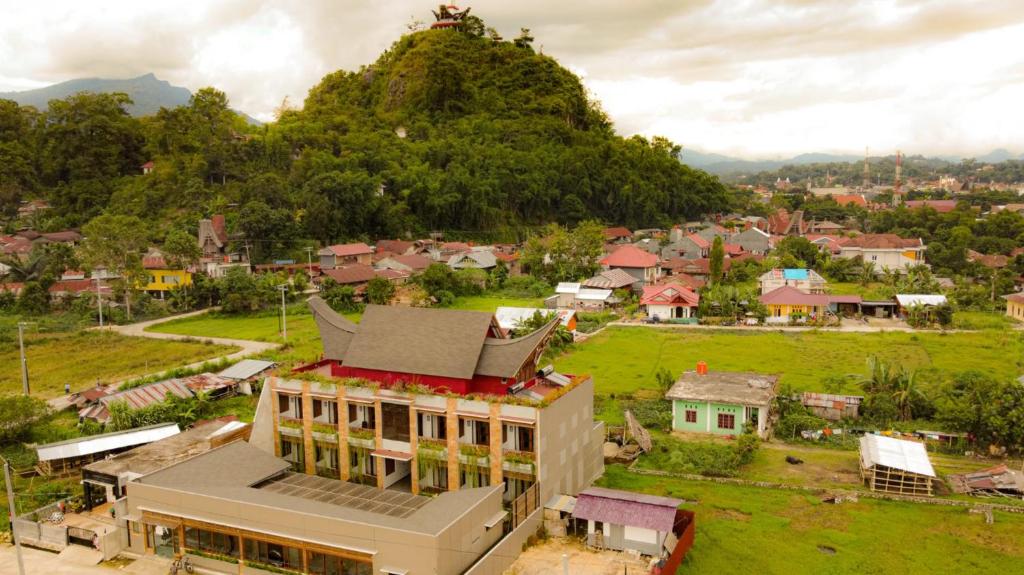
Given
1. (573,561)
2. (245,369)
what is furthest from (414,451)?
(245,369)

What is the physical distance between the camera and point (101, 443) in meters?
22.3

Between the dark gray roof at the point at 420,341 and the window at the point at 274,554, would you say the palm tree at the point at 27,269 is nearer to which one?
the dark gray roof at the point at 420,341

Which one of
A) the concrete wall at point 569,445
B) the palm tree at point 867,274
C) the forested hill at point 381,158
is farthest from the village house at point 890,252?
the concrete wall at point 569,445

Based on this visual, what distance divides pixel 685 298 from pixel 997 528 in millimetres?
26913

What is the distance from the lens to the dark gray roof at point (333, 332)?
20.3 m

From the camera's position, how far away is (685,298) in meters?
44.0

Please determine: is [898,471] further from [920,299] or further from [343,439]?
[920,299]

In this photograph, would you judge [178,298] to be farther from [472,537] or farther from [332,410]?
[472,537]

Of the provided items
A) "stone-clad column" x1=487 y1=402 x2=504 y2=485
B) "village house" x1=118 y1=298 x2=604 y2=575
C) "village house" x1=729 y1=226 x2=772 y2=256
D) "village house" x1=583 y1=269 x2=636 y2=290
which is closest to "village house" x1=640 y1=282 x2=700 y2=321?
"village house" x1=583 y1=269 x2=636 y2=290

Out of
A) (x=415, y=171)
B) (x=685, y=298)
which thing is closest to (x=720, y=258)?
(x=685, y=298)

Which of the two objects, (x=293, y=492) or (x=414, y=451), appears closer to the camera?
(x=293, y=492)

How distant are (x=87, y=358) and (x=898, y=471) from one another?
117 feet

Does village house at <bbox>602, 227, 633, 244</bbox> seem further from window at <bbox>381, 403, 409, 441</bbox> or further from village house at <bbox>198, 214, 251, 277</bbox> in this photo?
window at <bbox>381, 403, 409, 441</bbox>

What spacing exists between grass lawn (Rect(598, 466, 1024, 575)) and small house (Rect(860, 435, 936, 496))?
82 centimetres
